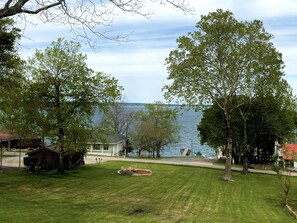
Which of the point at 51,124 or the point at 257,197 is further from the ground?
the point at 51,124

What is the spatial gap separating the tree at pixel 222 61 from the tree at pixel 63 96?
19.3ft

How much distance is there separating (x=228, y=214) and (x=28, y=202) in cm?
849

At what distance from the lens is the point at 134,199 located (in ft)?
58.1

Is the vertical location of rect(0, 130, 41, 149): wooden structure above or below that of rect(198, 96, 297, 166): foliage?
below

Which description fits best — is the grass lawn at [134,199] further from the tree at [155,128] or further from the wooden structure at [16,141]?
the tree at [155,128]

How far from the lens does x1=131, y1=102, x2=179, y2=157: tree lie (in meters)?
59.1

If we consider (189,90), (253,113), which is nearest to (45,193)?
(189,90)

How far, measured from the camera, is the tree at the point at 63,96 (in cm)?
2491

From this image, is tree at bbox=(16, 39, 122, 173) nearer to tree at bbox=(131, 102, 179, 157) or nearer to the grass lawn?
the grass lawn

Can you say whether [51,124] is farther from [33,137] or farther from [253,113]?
[253,113]

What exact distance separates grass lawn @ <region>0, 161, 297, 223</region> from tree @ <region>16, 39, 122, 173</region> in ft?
10.8

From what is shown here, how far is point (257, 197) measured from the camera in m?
21.4

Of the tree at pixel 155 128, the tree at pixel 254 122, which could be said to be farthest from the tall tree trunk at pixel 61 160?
the tree at pixel 155 128

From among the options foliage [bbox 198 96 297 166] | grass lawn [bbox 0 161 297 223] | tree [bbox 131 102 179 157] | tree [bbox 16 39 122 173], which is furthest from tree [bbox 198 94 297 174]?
tree [bbox 131 102 179 157]
